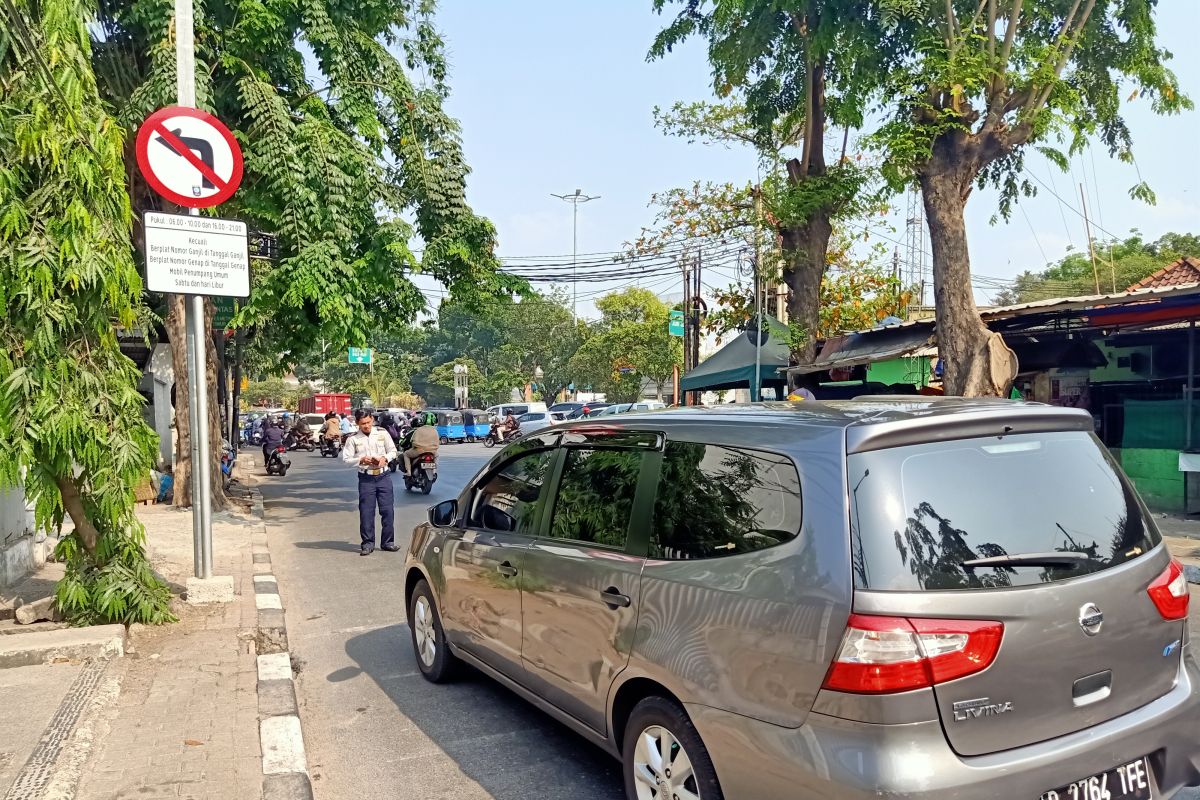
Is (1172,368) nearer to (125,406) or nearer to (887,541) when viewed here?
(887,541)

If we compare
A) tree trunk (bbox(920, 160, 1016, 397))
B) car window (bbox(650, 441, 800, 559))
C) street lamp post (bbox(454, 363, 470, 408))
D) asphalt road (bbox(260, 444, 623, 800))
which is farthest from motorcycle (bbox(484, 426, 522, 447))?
car window (bbox(650, 441, 800, 559))

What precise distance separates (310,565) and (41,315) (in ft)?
15.9

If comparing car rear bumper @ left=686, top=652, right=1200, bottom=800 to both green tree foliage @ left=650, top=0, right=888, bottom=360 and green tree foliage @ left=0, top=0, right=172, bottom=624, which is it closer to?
green tree foliage @ left=0, top=0, right=172, bottom=624

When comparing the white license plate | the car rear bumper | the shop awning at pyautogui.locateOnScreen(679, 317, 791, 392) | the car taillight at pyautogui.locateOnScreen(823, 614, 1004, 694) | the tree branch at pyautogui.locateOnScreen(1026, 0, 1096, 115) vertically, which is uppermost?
the tree branch at pyautogui.locateOnScreen(1026, 0, 1096, 115)

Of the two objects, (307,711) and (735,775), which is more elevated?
(735,775)

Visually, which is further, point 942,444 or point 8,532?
point 8,532

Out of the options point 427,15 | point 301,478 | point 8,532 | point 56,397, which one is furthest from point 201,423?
point 301,478

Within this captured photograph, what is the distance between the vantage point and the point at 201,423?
613cm

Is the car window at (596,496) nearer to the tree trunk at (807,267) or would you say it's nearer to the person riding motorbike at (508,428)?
the tree trunk at (807,267)

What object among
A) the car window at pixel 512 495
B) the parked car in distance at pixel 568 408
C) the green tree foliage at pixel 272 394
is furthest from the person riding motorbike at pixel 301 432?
the green tree foliage at pixel 272 394

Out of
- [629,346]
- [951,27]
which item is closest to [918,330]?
[951,27]

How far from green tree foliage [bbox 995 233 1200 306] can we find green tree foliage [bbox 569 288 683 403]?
53.4 feet

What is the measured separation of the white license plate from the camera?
2.36 metres

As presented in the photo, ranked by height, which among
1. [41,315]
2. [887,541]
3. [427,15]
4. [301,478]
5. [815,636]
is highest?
[427,15]
